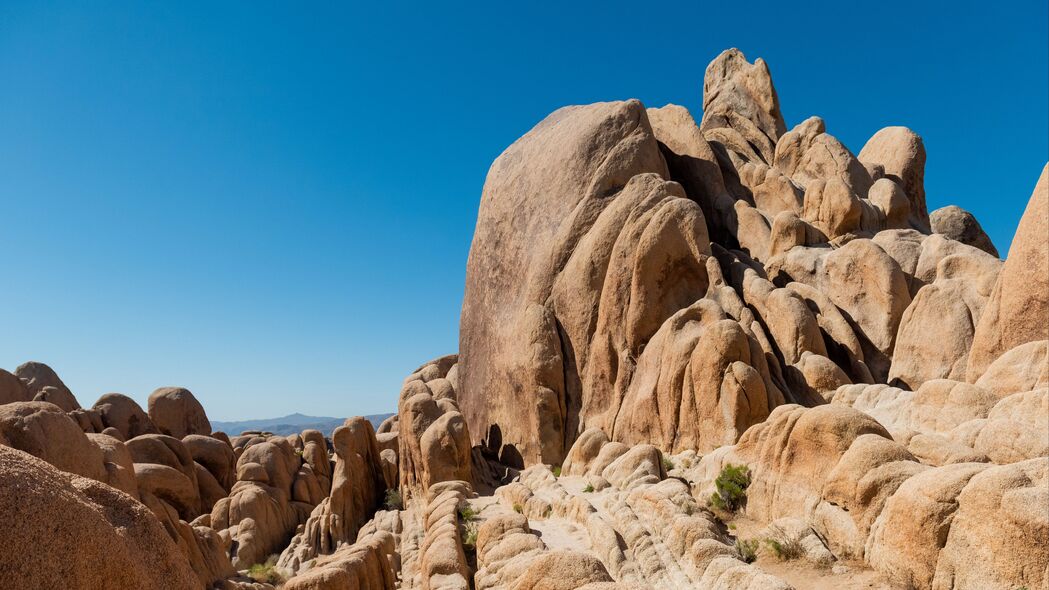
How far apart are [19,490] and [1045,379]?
1957cm

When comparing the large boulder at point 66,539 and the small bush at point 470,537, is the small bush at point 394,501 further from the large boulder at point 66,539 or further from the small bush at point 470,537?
the large boulder at point 66,539

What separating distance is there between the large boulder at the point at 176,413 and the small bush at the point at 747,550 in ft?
149

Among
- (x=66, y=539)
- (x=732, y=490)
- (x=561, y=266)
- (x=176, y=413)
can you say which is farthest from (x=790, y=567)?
(x=176, y=413)

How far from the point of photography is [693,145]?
141 feet

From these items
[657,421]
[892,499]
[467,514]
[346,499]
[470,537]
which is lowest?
[346,499]

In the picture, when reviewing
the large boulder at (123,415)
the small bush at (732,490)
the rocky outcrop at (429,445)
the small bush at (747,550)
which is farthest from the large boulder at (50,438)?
the large boulder at (123,415)

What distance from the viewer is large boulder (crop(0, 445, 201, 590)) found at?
4617mm

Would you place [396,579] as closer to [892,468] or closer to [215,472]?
[892,468]

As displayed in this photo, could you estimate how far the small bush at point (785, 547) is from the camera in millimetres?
13195

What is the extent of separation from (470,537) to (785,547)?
9755mm

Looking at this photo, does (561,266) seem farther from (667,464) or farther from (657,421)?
(667,464)

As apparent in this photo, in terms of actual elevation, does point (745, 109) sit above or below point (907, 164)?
above

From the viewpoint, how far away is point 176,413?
49375 millimetres

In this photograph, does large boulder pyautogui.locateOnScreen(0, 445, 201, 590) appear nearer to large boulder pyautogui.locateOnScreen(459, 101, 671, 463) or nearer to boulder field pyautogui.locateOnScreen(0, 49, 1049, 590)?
boulder field pyautogui.locateOnScreen(0, 49, 1049, 590)
